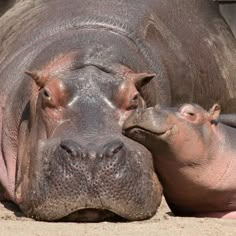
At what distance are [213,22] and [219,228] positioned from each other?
3.05 m

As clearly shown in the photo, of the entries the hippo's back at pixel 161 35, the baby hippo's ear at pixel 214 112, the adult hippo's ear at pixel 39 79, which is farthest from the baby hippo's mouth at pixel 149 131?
the hippo's back at pixel 161 35

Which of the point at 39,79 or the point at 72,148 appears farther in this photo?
the point at 39,79

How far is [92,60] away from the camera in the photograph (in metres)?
4.95

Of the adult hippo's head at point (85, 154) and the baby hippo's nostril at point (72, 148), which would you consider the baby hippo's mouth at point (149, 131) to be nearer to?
the adult hippo's head at point (85, 154)

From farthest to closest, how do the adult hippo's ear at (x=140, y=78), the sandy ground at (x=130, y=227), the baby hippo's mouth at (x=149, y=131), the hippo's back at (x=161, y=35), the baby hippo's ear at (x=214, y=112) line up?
the hippo's back at (x=161, y=35), the adult hippo's ear at (x=140, y=78), the baby hippo's ear at (x=214, y=112), the baby hippo's mouth at (x=149, y=131), the sandy ground at (x=130, y=227)

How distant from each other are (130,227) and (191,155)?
53cm

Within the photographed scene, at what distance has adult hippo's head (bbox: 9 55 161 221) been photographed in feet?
13.9

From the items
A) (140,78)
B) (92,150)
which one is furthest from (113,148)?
(140,78)

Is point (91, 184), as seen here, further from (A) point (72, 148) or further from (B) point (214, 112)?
(B) point (214, 112)

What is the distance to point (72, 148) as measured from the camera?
4254 mm

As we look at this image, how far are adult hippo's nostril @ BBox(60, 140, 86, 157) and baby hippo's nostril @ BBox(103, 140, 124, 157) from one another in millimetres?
95

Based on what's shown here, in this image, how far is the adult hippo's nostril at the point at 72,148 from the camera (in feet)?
13.9

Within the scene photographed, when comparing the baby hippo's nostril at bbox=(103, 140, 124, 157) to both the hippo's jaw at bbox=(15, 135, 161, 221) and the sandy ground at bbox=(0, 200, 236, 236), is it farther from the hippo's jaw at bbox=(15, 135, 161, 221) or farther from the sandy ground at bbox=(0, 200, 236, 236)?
the sandy ground at bbox=(0, 200, 236, 236)

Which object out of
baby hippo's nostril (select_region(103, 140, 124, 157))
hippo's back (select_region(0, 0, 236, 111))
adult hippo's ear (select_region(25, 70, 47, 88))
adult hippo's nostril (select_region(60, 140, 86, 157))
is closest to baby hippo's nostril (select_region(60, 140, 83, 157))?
adult hippo's nostril (select_region(60, 140, 86, 157))
